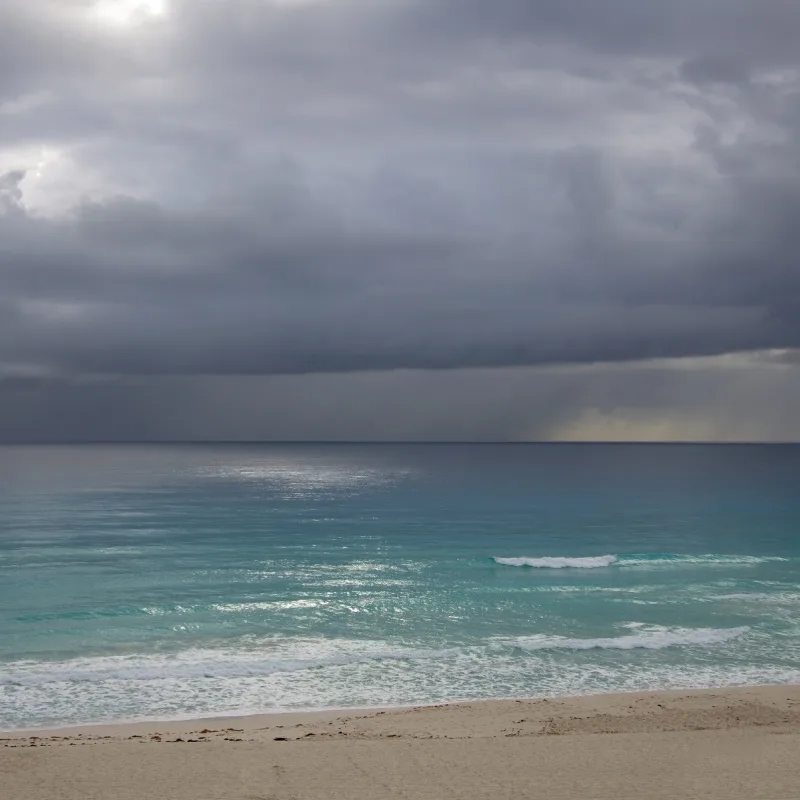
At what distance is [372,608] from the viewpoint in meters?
29.0

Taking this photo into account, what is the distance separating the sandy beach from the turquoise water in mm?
2218

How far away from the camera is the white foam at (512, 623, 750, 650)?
925 inches

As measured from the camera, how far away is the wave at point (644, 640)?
23484 mm

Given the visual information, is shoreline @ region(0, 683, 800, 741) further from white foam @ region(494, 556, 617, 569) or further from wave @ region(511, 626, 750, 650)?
white foam @ region(494, 556, 617, 569)

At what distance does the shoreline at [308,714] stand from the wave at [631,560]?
21639 millimetres

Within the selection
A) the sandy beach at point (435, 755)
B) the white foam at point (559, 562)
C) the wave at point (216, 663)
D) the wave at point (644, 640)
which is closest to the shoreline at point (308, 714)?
the sandy beach at point (435, 755)

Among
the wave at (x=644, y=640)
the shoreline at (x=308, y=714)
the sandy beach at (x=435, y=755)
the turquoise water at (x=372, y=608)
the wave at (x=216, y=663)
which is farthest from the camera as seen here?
the wave at (x=644, y=640)

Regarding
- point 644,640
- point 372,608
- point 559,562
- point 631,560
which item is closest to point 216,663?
point 372,608

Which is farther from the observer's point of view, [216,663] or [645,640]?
[645,640]

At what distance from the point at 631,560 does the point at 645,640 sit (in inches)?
774

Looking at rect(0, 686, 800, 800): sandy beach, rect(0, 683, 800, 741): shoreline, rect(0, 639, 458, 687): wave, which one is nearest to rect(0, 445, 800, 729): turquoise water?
rect(0, 639, 458, 687): wave

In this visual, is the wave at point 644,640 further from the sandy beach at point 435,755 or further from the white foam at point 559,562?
the white foam at point 559,562

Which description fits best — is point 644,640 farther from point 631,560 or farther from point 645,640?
point 631,560

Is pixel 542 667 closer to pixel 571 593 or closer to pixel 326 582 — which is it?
pixel 571 593
